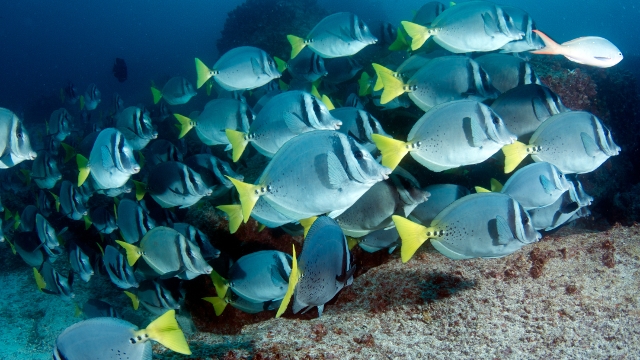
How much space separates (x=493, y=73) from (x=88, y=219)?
6140mm

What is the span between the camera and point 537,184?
9.44 ft

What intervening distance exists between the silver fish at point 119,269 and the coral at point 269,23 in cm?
1065

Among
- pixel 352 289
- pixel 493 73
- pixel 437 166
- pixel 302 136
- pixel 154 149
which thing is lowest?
pixel 352 289

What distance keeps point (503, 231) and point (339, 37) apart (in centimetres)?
330

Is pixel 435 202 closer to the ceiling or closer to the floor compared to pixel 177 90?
closer to the floor

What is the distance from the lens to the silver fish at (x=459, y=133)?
8.21 feet

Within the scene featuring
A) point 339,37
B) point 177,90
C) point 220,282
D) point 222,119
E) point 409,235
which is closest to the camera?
point 409,235

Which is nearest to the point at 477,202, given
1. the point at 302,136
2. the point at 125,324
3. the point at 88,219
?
the point at 302,136

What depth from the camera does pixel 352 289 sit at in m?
3.33

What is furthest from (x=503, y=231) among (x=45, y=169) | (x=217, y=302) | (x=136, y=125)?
(x=45, y=169)

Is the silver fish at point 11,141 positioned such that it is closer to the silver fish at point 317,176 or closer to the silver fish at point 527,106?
the silver fish at point 317,176

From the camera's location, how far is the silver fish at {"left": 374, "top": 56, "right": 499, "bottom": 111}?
10.5 ft

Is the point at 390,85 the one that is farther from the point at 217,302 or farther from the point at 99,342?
the point at 99,342

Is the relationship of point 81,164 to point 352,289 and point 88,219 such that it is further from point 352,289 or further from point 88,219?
point 352,289
